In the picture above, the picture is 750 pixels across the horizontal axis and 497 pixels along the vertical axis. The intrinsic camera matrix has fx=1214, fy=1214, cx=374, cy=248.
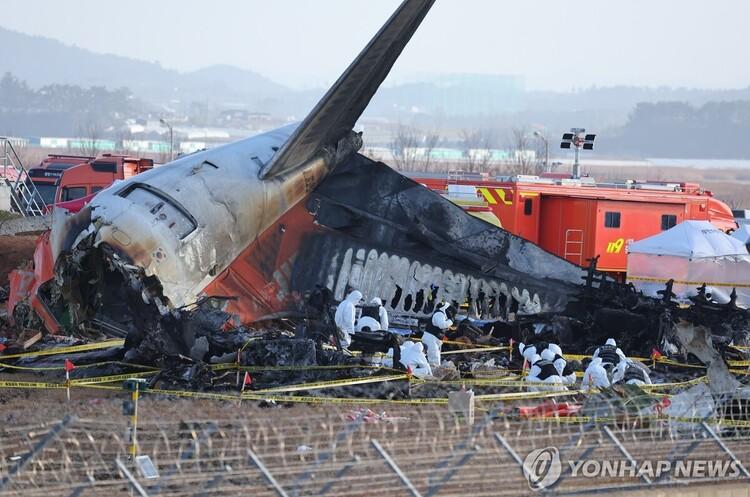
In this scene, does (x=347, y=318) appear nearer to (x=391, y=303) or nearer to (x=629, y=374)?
(x=391, y=303)

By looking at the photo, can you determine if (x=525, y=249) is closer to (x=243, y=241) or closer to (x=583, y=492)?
(x=243, y=241)

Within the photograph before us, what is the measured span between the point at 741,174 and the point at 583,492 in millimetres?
171242

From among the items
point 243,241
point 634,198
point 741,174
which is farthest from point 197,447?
point 741,174

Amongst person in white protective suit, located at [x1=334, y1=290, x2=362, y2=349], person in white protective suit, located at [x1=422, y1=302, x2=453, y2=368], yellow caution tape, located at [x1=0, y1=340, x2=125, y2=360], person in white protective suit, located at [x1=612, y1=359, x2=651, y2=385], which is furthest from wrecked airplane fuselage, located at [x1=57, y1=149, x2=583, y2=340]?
person in white protective suit, located at [x1=612, y1=359, x2=651, y2=385]

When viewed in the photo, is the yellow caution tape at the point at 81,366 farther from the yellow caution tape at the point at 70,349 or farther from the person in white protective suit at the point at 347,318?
the person in white protective suit at the point at 347,318

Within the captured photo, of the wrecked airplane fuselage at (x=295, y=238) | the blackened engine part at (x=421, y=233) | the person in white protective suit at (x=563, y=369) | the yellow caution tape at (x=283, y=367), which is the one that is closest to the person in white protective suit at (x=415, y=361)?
the yellow caution tape at (x=283, y=367)

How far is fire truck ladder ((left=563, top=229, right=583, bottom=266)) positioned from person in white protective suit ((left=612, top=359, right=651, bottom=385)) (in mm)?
18234

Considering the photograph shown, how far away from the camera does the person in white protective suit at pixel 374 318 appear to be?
Result: 20.0 m

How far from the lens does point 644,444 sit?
12.5 metres

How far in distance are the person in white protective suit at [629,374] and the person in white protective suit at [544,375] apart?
3.01ft

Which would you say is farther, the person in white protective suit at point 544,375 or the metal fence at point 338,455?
the person in white protective suit at point 544,375

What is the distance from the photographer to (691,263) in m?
30.8

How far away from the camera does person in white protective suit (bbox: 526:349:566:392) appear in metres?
16.9

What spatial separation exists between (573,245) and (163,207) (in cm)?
2034
